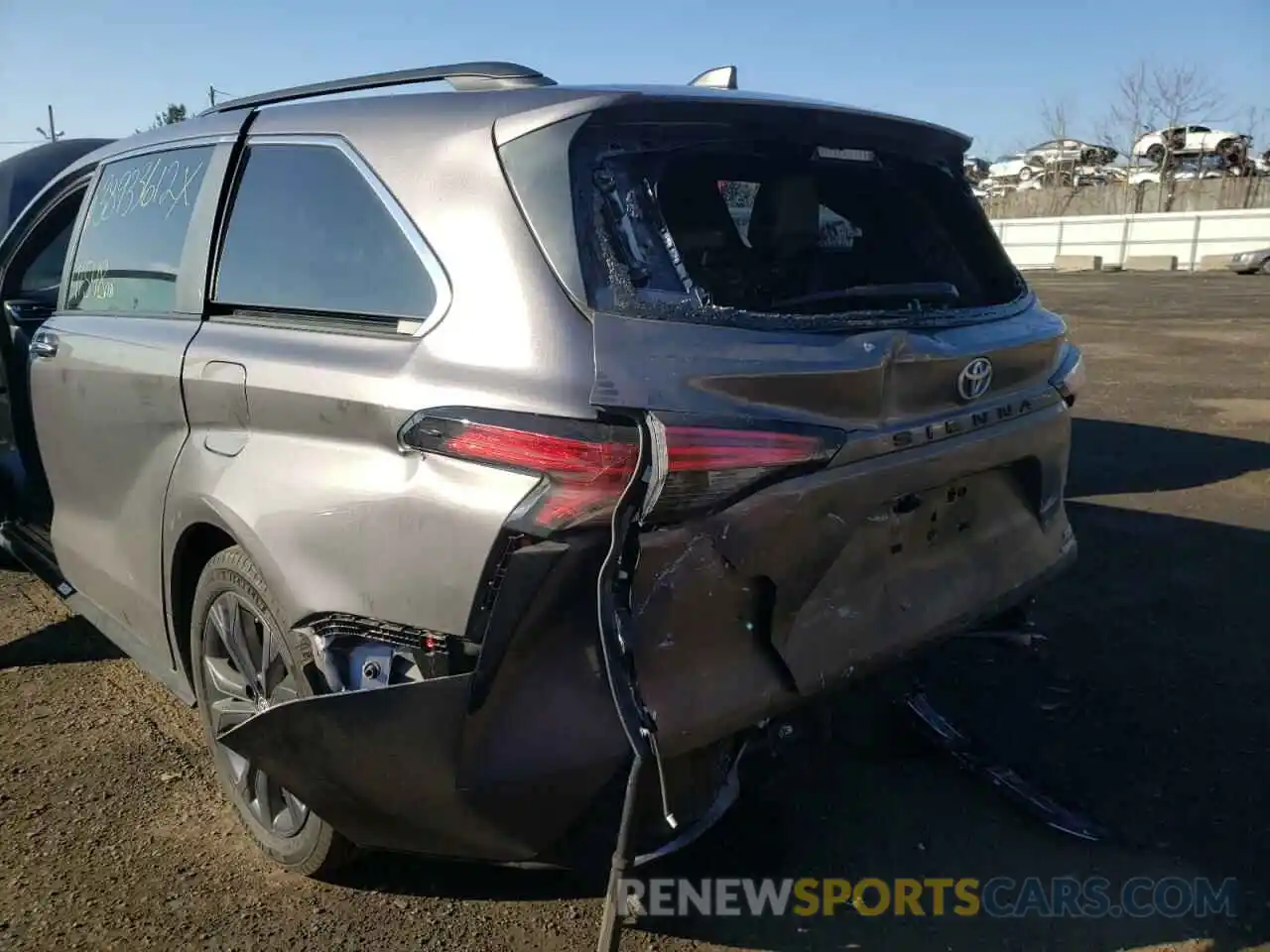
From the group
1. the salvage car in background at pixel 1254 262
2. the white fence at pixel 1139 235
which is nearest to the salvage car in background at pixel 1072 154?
the white fence at pixel 1139 235

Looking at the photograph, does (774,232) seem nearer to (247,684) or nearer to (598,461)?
(598,461)

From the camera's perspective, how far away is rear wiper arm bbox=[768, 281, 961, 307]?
251 centimetres

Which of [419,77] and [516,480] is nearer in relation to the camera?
[516,480]

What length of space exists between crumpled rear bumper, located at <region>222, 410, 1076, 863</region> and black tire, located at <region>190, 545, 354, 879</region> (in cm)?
26

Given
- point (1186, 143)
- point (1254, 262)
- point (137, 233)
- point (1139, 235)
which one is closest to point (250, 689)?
point (137, 233)

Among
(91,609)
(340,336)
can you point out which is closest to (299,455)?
(340,336)

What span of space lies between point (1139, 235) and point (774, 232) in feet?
127

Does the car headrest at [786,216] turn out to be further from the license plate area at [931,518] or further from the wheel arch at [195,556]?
the wheel arch at [195,556]

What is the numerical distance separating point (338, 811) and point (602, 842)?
0.59m

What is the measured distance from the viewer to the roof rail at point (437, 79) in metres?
2.50

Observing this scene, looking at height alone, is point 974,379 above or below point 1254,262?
above

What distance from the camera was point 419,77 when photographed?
272 cm

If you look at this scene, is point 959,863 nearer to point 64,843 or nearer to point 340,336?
point 340,336

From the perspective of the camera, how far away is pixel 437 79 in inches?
104
